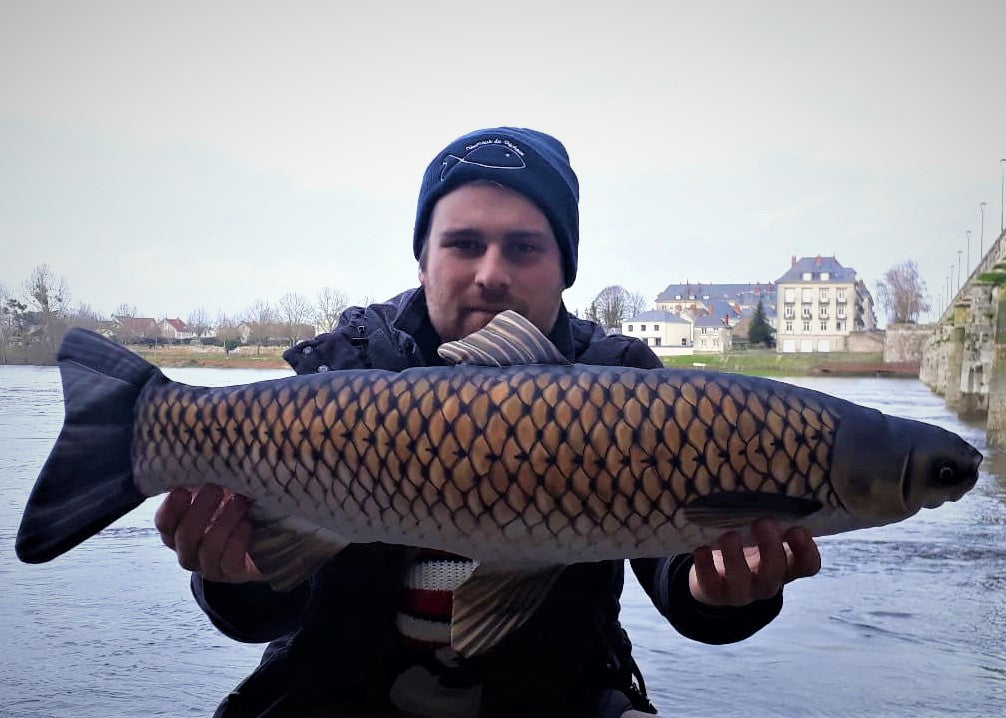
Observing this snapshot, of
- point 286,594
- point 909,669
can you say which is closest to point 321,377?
point 286,594

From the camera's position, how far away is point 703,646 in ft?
13.5

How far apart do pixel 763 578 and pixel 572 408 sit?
21.2 inches

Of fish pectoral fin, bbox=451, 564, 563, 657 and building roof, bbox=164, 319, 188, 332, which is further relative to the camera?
building roof, bbox=164, 319, 188, 332

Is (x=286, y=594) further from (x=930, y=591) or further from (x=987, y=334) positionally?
(x=987, y=334)

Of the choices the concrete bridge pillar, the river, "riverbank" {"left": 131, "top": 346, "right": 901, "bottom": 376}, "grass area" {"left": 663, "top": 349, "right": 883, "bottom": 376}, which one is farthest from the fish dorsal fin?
"grass area" {"left": 663, "top": 349, "right": 883, "bottom": 376}

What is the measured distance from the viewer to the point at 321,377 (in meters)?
1.79

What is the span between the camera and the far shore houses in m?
75.9

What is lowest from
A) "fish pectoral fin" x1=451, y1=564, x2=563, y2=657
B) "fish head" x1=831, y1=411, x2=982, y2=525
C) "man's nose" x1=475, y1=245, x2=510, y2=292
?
"fish pectoral fin" x1=451, y1=564, x2=563, y2=657

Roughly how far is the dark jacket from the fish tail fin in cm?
48

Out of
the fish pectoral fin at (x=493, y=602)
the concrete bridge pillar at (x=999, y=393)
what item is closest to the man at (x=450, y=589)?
the fish pectoral fin at (x=493, y=602)

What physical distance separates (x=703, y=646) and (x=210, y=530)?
9.06 ft

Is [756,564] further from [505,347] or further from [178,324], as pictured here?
[178,324]

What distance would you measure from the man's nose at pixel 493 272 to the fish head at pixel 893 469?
91 cm

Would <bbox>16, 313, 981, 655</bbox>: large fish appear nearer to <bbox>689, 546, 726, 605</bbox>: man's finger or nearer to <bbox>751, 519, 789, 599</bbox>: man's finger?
<bbox>751, 519, 789, 599</bbox>: man's finger
